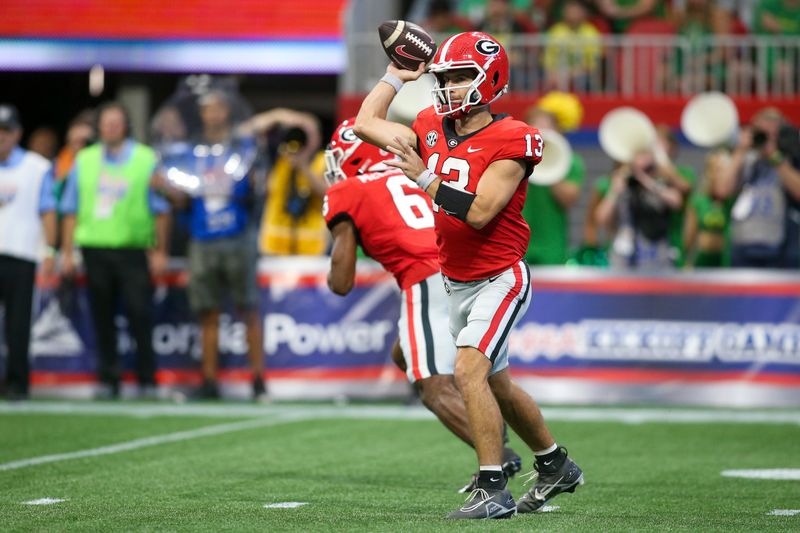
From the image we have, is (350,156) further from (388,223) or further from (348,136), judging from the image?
(388,223)

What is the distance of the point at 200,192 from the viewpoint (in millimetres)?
11531

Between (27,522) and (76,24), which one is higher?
(76,24)

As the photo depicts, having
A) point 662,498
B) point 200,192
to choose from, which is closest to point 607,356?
point 200,192

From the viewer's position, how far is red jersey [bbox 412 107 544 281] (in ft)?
19.9

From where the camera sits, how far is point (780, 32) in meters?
17.2

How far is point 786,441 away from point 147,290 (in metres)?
5.10

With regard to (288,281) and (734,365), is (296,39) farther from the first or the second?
(734,365)

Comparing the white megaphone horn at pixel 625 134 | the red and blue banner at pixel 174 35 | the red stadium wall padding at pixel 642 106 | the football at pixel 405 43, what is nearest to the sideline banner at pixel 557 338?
the white megaphone horn at pixel 625 134

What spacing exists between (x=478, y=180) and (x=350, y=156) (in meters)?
1.52

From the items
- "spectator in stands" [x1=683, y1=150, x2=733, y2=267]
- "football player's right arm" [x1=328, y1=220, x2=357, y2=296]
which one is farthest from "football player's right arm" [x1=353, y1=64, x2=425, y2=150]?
"spectator in stands" [x1=683, y1=150, x2=733, y2=267]

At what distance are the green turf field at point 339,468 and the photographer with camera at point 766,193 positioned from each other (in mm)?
1594

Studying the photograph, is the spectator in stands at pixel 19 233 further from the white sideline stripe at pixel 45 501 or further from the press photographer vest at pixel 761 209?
the press photographer vest at pixel 761 209

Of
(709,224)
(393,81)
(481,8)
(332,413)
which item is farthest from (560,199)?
(481,8)

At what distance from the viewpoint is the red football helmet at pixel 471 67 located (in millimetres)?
6078
